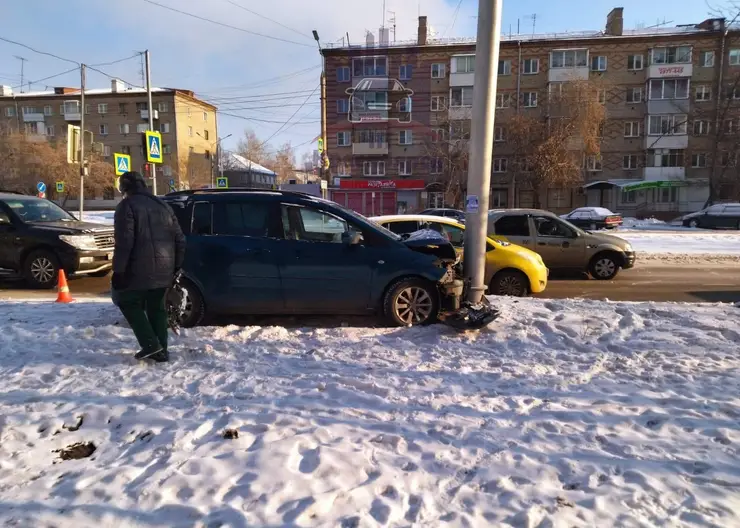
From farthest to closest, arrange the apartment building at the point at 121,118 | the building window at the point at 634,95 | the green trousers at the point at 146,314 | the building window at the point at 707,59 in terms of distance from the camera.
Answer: the apartment building at the point at 121,118 → the building window at the point at 634,95 → the building window at the point at 707,59 → the green trousers at the point at 146,314

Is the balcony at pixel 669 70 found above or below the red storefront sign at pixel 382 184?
above

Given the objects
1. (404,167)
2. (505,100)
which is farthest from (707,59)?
(404,167)

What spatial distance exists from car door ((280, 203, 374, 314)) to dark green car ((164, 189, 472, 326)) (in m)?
0.01

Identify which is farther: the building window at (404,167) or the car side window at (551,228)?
Answer: the building window at (404,167)

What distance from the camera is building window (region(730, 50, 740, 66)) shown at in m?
43.2

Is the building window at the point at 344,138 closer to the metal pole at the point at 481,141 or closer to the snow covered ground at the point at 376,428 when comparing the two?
the metal pole at the point at 481,141

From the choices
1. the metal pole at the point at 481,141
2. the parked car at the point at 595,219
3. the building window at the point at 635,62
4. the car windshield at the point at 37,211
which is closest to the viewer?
the metal pole at the point at 481,141

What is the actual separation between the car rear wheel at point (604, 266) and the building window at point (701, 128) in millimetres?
43518

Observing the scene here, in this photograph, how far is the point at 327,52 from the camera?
4591 cm

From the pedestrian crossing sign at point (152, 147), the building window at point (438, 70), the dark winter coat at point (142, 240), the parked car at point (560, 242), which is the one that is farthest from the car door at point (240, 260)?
the building window at point (438, 70)

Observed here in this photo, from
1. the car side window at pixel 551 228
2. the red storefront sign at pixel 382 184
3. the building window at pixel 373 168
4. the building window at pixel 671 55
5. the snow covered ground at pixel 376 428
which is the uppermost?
the building window at pixel 671 55

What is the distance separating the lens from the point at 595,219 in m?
29.1

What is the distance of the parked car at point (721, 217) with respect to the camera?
2928 cm

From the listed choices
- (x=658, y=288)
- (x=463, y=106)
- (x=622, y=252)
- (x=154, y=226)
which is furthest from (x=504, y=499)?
(x=463, y=106)
